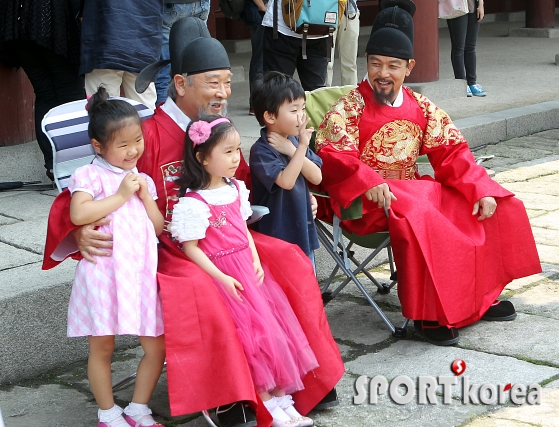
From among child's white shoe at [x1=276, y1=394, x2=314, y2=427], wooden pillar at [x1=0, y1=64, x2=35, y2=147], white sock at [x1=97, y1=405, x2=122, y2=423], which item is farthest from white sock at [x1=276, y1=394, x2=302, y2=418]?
wooden pillar at [x1=0, y1=64, x2=35, y2=147]

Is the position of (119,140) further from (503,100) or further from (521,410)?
(503,100)

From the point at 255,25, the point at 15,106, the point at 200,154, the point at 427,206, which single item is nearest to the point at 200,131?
the point at 200,154

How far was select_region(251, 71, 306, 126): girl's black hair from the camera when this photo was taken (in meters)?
3.22

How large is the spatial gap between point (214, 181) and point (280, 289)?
416 mm

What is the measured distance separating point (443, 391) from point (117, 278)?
1.15 m

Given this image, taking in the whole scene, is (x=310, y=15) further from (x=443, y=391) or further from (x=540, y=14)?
(x=540, y=14)

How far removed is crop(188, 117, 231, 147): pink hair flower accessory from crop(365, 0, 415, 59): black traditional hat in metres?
1.10

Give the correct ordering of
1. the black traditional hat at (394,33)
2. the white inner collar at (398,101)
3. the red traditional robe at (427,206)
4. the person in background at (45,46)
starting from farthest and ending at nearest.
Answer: the person in background at (45,46), the white inner collar at (398,101), the black traditional hat at (394,33), the red traditional robe at (427,206)

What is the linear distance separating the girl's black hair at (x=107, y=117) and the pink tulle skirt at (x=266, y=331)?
526mm

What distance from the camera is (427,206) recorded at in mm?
3527

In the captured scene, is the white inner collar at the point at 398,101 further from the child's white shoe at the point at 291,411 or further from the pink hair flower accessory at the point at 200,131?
the child's white shoe at the point at 291,411

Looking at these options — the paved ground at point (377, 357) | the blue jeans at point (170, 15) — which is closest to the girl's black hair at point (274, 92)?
the paved ground at point (377, 357)

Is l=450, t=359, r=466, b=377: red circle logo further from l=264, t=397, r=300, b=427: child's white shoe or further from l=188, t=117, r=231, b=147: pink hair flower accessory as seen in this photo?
l=188, t=117, r=231, b=147: pink hair flower accessory

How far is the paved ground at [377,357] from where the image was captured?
2895 mm
